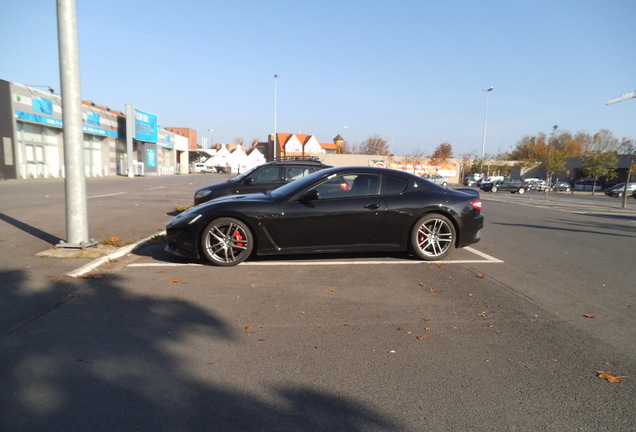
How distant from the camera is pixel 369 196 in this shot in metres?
6.34

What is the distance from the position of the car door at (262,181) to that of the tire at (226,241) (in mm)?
4067

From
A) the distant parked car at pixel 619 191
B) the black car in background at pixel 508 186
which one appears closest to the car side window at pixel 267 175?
the black car in background at pixel 508 186

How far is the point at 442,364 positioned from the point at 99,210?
1099 centimetres

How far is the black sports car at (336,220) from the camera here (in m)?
5.91

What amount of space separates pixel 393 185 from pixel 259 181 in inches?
185

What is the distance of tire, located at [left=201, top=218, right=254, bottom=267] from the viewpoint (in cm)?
589

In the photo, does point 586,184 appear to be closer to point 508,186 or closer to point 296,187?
point 508,186

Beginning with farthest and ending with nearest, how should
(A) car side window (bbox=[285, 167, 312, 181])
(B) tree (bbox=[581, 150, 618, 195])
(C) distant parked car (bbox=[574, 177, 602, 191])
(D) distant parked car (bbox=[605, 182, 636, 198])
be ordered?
1. (C) distant parked car (bbox=[574, 177, 602, 191])
2. (B) tree (bbox=[581, 150, 618, 195])
3. (D) distant parked car (bbox=[605, 182, 636, 198])
4. (A) car side window (bbox=[285, 167, 312, 181])

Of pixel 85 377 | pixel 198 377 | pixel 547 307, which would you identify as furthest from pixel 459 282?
pixel 85 377

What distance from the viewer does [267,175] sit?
10.5 metres

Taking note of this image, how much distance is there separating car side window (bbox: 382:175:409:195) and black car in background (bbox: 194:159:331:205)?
13.4ft

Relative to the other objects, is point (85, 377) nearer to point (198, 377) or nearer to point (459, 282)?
point (198, 377)

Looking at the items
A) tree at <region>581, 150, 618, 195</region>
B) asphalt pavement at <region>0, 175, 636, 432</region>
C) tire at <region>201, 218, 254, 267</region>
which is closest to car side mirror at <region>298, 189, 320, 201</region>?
tire at <region>201, 218, 254, 267</region>

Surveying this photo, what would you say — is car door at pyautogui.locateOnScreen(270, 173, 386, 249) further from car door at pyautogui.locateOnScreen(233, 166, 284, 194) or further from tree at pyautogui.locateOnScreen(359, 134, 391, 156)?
→ tree at pyautogui.locateOnScreen(359, 134, 391, 156)
